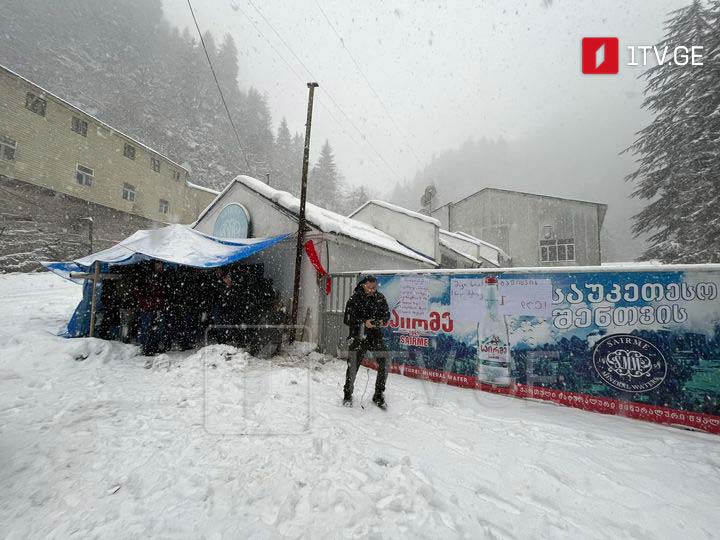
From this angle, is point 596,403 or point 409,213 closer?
point 596,403

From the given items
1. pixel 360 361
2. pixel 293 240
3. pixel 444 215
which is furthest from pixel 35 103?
pixel 444 215

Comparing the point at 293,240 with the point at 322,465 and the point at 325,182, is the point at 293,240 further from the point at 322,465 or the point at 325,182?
the point at 325,182

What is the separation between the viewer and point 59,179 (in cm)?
1805

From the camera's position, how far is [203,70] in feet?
183

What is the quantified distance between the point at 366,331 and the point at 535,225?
23073 mm

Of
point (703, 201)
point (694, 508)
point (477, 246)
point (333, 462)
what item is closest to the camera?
point (694, 508)

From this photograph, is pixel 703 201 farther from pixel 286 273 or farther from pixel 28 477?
pixel 28 477

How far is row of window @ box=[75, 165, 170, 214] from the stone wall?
1422mm

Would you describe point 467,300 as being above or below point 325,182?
below

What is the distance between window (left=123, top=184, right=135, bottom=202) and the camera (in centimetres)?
2214

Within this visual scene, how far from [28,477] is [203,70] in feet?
235

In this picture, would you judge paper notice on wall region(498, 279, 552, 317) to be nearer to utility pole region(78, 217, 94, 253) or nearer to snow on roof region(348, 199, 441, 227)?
snow on roof region(348, 199, 441, 227)

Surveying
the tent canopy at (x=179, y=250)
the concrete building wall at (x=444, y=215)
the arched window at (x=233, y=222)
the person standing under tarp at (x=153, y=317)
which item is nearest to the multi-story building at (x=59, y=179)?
the arched window at (x=233, y=222)

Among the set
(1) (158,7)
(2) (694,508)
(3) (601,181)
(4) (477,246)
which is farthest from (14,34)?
(3) (601,181)
